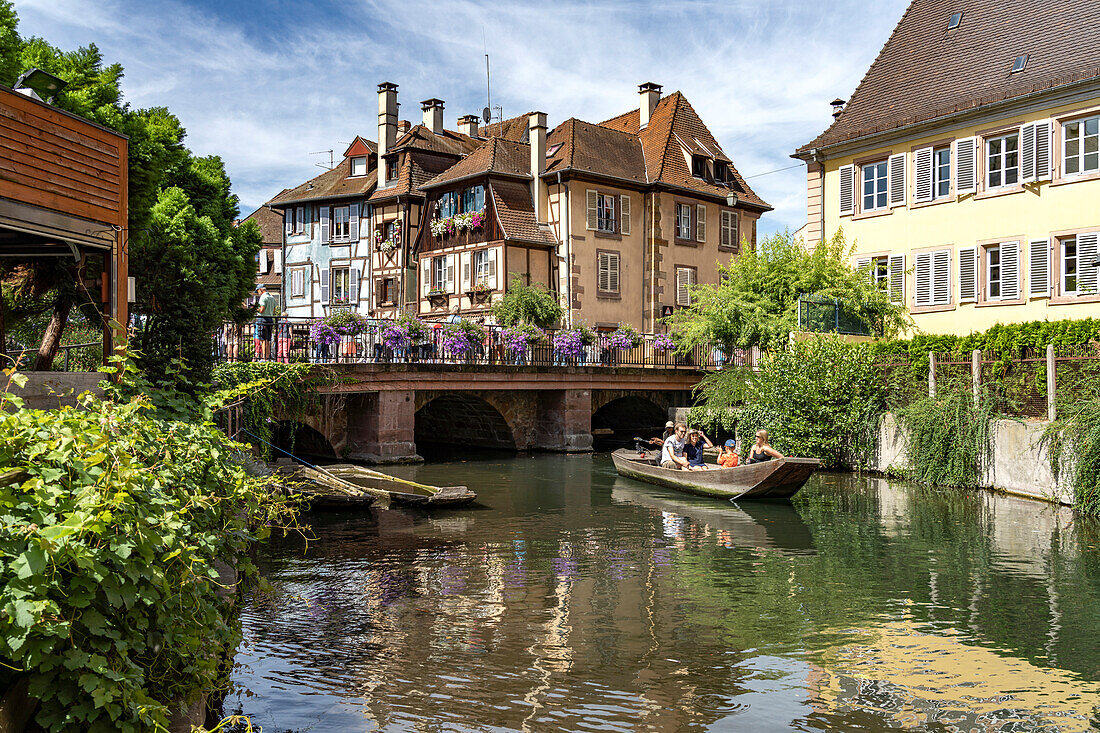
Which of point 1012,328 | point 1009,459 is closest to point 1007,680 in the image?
point 1009,459

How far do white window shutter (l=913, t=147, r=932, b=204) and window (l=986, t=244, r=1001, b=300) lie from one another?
2.29 metres

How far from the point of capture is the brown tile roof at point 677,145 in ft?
142

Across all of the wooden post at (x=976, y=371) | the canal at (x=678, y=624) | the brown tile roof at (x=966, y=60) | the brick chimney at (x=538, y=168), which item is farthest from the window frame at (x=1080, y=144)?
the brick chimney at (x=538, y=168)

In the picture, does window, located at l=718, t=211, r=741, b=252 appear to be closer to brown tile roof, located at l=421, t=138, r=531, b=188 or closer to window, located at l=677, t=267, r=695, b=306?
window, located at l=677, t=267, r=695, b=306

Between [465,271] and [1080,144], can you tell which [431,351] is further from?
[1080,144]

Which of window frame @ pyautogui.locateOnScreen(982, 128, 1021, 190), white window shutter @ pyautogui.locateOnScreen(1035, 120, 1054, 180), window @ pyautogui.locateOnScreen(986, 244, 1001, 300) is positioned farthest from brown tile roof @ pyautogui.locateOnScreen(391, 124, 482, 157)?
white window shutter @ pyautogui.locateOnScreen(1035, 120, 1054, 180)

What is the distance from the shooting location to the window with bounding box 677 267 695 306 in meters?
43.4

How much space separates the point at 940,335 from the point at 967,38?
9.29 metres

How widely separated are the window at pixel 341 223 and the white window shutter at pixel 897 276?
1183 inches

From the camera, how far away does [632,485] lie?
23047mm

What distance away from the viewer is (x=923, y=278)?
2731 centimetres

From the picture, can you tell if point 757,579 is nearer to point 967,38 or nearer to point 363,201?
point 967,38

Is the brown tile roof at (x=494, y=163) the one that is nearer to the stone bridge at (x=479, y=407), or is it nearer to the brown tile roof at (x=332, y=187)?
the brown tile roof at (x=332, y=187)

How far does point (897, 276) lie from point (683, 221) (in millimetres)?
16805
